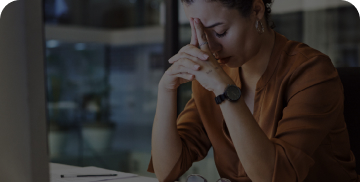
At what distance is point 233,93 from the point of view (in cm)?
89

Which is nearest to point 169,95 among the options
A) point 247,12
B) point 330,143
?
point 247,12

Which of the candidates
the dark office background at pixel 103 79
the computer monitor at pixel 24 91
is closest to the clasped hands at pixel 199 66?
the computer monitor at pixel 24 91

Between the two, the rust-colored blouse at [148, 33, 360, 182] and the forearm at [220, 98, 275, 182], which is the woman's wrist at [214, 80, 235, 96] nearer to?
the forearm at [220, 98, 275, 182]

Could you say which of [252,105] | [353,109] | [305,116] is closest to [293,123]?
[305,116]

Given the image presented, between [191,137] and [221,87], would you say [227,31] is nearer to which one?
[221,87]

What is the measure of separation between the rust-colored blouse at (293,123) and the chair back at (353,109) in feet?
0.23

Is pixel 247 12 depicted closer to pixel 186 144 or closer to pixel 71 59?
pixel 186 144

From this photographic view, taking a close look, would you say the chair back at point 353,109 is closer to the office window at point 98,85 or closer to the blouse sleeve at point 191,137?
the blouse sleeve at point 191,137

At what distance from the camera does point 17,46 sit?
348 millimetres

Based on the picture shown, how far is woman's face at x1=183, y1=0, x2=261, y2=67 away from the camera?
A: 98cm

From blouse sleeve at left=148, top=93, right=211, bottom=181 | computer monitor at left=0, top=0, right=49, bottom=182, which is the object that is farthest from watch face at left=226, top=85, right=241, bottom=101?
computer monitor at left=0, top=0, right=49, bottom=182

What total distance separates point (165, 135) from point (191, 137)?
152 millimetres

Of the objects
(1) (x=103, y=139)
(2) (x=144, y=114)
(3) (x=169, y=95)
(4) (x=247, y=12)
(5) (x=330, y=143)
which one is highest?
(4) (x=247, y=12)

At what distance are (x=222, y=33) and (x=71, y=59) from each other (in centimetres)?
347
